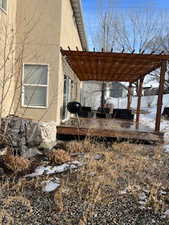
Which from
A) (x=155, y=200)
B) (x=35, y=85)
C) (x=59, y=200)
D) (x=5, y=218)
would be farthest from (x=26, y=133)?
(x=155, y=200)

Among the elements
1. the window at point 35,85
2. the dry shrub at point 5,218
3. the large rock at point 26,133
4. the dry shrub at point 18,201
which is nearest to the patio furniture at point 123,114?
the window at point 35,85

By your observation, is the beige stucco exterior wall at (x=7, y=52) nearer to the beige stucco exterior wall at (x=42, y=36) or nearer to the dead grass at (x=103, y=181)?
the beige stucco exterior wall at (x=42, y=36)

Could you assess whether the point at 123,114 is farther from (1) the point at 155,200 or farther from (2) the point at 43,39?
(1) the point at 155,200

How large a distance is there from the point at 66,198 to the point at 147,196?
1411mm

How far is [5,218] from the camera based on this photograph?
11.1ft

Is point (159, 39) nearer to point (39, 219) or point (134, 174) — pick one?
point (134, 174)

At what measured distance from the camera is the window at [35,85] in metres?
7.92

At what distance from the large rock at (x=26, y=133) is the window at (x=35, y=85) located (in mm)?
1001

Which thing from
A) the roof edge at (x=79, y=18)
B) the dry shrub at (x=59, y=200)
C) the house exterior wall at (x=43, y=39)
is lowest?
the dry shrub at (x=59, y=200)

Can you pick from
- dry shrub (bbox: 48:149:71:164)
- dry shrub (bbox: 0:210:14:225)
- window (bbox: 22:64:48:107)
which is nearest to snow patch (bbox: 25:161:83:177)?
dry shrub (bbox: 48:149:71:164)

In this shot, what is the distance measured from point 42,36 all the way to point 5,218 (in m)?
5.91

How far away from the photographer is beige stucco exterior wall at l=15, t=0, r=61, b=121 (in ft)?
25.1

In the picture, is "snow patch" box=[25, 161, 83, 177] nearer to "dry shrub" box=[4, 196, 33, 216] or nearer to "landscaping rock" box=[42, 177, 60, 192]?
"landscaping rock" box=[42, 177, 60, 192]

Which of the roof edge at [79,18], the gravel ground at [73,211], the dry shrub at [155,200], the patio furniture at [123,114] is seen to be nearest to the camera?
the gravel ground at [73,211]
